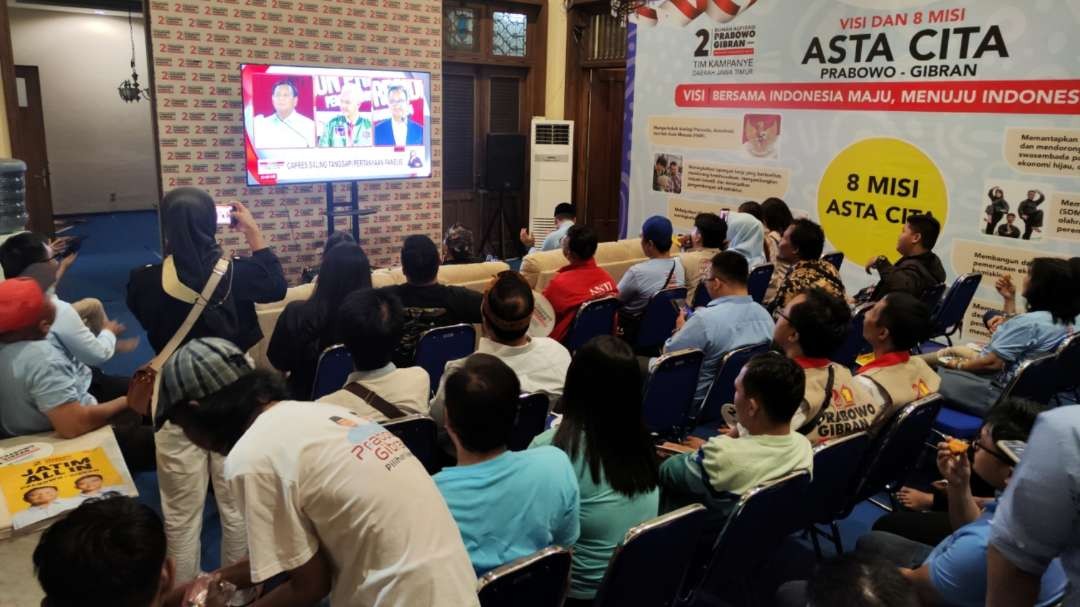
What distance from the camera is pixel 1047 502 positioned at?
132 centimetres

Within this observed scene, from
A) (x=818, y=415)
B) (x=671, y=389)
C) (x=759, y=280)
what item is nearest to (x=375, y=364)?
(x=671, y=389)

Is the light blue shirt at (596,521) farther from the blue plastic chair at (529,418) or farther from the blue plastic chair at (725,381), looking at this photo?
the blue plastic chair at (725,381)

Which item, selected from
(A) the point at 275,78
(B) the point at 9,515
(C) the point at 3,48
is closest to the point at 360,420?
(B) the point at 9,515

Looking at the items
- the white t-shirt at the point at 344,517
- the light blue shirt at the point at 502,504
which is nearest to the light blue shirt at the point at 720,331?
the light blue shirt at the point at 502,504

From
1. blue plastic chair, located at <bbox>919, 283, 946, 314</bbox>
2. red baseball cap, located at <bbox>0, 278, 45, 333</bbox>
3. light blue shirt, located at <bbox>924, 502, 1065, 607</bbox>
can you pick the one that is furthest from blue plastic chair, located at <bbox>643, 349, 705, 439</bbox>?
red baseball cap, located at <bbox>0, 278, 45, 333</bbox>

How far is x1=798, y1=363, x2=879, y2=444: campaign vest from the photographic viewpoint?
2.65 metres

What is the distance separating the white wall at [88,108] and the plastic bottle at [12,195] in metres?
5.83

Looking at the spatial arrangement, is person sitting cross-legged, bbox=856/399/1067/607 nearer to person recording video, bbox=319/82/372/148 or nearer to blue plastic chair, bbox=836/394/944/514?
blue plastic chair, bbox=836/394/944/514

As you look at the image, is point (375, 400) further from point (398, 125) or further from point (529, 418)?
point (398, 125)

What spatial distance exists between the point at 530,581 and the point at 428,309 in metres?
2.09

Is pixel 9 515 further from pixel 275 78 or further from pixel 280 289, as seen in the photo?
pixel 275 78

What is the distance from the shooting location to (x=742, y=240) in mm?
5586

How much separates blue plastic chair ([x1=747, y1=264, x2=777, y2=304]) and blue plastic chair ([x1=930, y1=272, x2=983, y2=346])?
1015mm

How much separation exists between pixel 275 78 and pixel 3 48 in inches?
82.0
